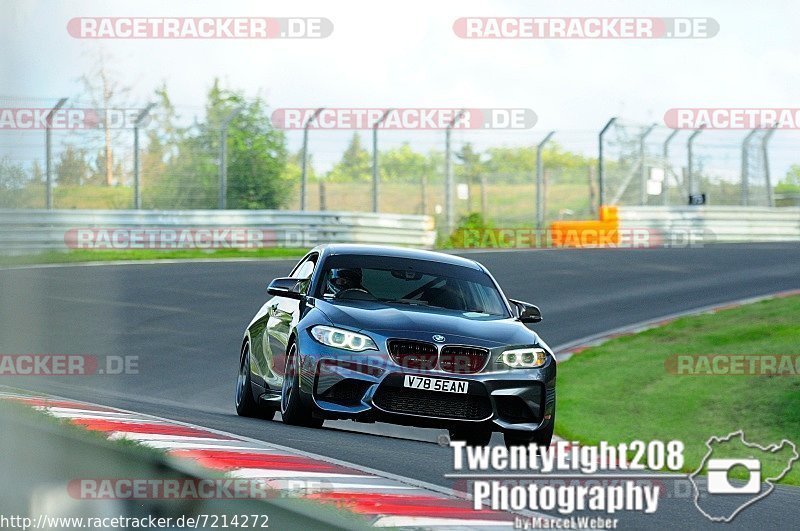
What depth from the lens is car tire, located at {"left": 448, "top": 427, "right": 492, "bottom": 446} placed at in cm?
880

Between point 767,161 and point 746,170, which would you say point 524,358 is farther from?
point 746,170

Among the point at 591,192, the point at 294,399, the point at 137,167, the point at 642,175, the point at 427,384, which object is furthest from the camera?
the point at 591,192

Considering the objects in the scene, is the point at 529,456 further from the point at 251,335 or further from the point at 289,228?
the point at 289,228

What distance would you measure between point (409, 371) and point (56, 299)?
37.0 ft

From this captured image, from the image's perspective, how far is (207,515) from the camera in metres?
5.27

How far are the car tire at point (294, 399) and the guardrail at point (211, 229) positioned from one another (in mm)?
15266

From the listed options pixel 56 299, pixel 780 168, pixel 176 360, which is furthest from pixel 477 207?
pixel 176 360

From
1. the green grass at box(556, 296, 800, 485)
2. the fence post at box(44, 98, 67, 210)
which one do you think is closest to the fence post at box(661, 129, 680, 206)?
the fence post at box(44, 98, 67, 210)

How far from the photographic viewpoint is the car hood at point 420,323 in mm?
8781

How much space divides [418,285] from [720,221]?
2275 centimetres

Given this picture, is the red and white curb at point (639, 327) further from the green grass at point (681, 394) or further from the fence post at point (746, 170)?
the fence post at point (746, 170)

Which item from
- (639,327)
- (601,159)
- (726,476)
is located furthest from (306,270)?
(601,159)

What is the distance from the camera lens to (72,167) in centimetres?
2616

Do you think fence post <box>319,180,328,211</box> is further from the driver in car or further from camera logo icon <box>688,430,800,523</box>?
the driver in car
